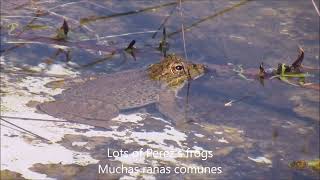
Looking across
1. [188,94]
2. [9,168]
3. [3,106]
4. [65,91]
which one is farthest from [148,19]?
[9,168]

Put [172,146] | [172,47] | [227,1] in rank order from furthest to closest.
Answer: [227,1]
[172,47]
[172,146]

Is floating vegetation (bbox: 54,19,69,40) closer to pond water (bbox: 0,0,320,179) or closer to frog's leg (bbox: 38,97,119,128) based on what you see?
pond water (bbox: 0,0,320,179)

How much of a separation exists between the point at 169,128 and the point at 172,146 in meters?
0.28

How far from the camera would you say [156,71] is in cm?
508

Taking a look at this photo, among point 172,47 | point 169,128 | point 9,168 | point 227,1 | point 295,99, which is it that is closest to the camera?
point 9,168

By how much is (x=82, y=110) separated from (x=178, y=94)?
3.42 ft

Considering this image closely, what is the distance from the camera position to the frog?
4082 millimetres

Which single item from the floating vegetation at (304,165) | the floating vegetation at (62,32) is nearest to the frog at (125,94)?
A: the floating vegetation at (62,32)

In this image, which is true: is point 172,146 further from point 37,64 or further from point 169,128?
point 37,64

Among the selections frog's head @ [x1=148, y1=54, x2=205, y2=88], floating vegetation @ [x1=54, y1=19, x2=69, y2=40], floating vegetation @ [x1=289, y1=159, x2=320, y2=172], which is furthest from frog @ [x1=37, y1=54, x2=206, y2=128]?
floating vegetation @ [x1=289, y1=159, x2=320, y2=172]

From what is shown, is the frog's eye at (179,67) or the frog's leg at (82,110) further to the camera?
the frog's eye at (179,67)

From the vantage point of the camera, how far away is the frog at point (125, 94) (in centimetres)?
408

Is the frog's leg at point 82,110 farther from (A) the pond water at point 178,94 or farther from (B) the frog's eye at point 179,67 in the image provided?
(B) the frog's eye at point 179,67

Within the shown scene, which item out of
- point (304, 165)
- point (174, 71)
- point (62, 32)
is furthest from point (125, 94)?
point (304, 165)
